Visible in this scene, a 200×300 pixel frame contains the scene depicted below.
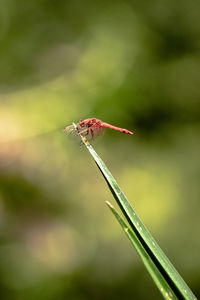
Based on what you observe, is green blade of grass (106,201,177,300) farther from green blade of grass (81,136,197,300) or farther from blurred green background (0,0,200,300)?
blurred green background (0,0,200,300)

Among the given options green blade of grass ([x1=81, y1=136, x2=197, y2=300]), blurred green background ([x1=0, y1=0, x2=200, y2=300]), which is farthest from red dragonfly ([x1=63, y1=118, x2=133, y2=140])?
blurred green background ([x1=0, y1=0, x2=200, y2=300])

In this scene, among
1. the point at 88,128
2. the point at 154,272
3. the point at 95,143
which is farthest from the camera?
the point at 95,143

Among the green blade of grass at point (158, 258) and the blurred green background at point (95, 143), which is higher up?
the blurred green background at point (95, 143)

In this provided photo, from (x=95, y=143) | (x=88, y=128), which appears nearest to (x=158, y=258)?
(x=88, y=128)

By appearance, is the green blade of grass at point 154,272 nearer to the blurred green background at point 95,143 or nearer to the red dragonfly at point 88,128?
the red dragonfly at point 88,128

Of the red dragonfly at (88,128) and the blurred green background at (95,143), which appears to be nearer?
the red dragonfly at (88,128)

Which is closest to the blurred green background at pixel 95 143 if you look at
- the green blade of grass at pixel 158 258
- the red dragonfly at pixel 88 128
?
the red dragonfly at pixel 88 128

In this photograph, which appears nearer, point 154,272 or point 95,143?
point 154,272

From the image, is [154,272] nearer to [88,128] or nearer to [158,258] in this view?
[158,258]

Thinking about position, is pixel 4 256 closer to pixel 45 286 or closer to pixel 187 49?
pixel 45 286
